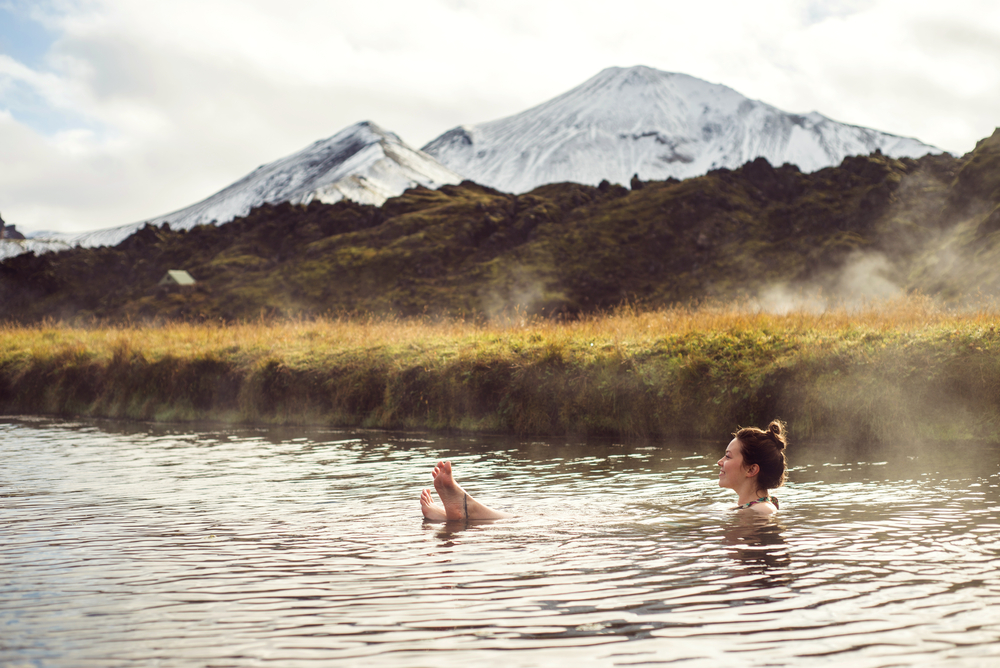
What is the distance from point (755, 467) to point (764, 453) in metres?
0.20

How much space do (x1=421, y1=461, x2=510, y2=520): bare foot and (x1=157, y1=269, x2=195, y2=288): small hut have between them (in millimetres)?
124601

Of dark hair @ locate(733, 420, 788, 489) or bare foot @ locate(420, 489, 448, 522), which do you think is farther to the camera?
bare foot @ locate(420, 489, 448, 522)

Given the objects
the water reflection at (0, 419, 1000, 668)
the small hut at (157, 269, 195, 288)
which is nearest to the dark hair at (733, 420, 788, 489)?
the water reflection at (0, 419, 1000, 668)

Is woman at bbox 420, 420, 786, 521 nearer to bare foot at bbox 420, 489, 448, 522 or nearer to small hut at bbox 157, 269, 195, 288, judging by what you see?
bare foot at bbox 420, 489, 448, 522

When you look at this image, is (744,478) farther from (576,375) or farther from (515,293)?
(515,293)

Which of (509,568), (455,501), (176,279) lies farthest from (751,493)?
(176,279)

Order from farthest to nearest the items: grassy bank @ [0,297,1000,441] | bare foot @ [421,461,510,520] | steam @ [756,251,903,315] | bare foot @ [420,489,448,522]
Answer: steam @ [756,251,903,315], grassy bank @ [0,297,1000,441], bare foot @ [420,489,448,522], bare foot @ [421,461,510,520]

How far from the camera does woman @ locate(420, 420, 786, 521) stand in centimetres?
855

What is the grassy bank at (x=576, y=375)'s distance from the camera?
15023 millimetres

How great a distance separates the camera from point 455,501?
8.62 metres

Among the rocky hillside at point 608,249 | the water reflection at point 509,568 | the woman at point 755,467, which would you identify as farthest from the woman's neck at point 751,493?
the rocky hillside at point 608,249

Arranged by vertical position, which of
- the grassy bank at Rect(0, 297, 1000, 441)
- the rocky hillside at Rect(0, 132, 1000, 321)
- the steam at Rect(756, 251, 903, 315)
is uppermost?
the rocky hillside at Rect(0, 132, 1000, 321)

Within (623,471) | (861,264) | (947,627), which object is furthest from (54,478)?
(861,264)

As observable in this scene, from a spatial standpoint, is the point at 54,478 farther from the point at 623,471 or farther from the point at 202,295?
the point at 202,295
